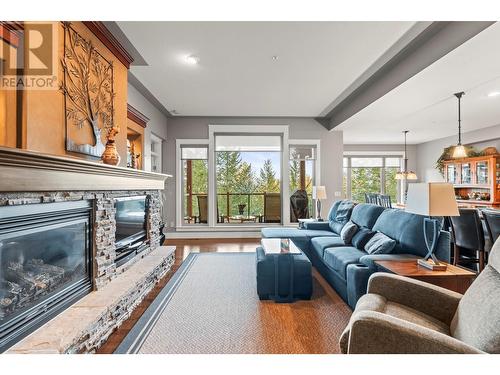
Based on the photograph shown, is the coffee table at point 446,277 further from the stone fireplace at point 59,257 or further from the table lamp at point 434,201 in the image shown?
the stone fireplace at point 59,257

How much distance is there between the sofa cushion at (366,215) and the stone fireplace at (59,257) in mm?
2887

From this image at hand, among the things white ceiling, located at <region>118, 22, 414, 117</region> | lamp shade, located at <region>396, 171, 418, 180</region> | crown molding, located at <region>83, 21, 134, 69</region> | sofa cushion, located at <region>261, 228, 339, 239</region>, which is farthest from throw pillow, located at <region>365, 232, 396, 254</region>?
lamp shade, located at <region>396, 171, 418, 180</region>

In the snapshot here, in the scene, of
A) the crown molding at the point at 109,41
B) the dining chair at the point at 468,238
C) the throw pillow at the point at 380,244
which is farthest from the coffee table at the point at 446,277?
the crown molding at the point at 109,41

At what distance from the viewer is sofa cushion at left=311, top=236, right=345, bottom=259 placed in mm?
3852

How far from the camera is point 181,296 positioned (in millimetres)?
3178

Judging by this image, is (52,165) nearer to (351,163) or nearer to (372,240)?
(372,240)

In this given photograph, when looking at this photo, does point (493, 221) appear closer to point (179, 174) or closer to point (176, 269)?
point (176, 269)

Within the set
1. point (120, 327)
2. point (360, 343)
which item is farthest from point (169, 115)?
point (360, 343)

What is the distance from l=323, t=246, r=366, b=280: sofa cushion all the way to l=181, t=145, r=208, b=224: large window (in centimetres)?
403

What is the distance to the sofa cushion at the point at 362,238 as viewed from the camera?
347 cm

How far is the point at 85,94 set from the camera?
259cm

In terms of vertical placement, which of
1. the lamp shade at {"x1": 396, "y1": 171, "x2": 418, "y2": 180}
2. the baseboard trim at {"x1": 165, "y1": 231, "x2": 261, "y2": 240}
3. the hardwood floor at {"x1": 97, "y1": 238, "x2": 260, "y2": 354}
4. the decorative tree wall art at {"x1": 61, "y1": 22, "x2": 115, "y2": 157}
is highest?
the decorative tree wall art at {"x1": 61, "y1": 22, "x2": 115, "y2": 157}

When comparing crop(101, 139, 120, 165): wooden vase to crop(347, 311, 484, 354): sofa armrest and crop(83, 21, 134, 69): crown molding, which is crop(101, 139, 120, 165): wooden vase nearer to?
crop(83, 21, 134, 69): crown molding

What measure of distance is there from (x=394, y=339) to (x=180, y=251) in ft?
15.1
